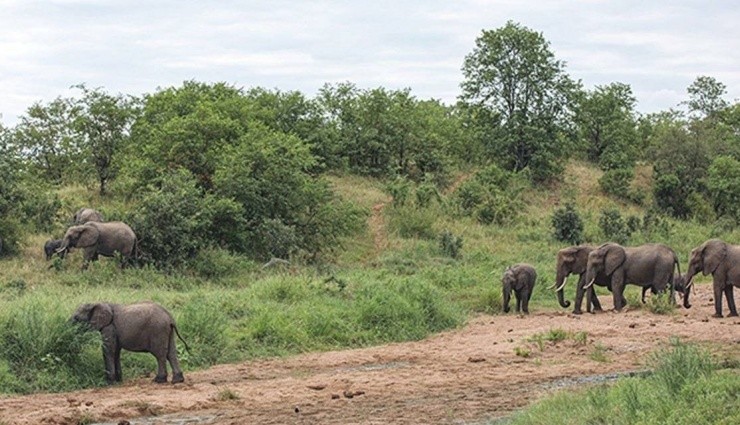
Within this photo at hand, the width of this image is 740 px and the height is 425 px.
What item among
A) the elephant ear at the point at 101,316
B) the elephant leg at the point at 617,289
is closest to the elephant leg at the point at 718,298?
the elephant leg at the point at 617,289

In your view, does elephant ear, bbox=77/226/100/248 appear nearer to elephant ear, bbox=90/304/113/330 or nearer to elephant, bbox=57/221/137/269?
elephant, bbox=57/221/137/269

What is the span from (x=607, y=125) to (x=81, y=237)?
110 feet

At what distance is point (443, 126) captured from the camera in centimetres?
4806

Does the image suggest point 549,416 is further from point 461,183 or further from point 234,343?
point 461,183

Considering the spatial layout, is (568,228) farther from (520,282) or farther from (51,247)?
(51,247)

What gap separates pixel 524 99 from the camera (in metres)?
46.2

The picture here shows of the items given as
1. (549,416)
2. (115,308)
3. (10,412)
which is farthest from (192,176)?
(549,416)

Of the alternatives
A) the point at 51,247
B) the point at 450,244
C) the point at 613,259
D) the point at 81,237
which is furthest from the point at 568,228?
the point at 51,247

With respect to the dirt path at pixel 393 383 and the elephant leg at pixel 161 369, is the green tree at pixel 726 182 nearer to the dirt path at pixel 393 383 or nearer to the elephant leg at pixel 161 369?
the dirt path at pixel 393 383

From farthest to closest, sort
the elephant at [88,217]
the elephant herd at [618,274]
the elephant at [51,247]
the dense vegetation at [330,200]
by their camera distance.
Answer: the elephant at [88,217] < the elephant at [51,247] < the elephant herd at [618,274] < the dense vegetation at [330,200]

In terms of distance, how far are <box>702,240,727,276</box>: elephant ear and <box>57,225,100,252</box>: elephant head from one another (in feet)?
48.0

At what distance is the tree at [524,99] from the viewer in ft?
150

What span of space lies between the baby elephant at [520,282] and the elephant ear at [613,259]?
1765 mm

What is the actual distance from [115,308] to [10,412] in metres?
2.87
